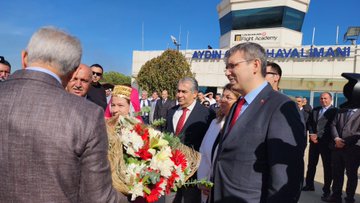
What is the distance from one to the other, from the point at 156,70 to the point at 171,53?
6.52 feet

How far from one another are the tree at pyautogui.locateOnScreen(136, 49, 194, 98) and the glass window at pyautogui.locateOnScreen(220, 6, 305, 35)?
6.65 m

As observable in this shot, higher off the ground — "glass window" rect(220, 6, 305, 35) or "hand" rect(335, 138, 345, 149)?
"glass window" rect(220, 6, 305, 35)

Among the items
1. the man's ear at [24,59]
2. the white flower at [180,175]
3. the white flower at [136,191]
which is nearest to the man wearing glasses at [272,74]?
the white flower at [180,175]

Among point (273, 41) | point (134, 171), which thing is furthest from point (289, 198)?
point (273, 41)

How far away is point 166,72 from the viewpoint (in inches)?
1069

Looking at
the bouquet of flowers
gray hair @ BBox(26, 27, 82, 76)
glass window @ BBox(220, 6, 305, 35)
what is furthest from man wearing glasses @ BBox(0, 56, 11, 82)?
glass window @ BBox(220, 6, 305, 35)

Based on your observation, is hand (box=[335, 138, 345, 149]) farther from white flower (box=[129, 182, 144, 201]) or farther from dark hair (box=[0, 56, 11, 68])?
dark hair (box=[0, 56, 11, 68])

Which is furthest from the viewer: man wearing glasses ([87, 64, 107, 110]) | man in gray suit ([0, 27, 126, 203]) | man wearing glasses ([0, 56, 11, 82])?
man wearing glasses ([0, 56, 11, 82])

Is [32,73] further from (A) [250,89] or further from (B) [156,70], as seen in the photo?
(B) [156,70]

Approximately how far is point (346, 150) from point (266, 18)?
24733 mm

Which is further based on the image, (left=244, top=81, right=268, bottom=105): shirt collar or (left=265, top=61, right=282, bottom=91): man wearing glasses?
(left=265, top=61, right=282, bottom=91): man wearing glasses

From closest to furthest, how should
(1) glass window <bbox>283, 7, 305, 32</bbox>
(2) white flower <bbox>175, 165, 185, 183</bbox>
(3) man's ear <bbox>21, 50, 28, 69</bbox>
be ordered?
(3) man's ear <bbox>21, 50, 28, 69</bbox> → (2) white flower <bbox>175, 165, 185, 183</bbox> → (1) glass window <bbox>283, 7, 305, 32</bbox>

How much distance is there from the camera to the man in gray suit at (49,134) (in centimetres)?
150

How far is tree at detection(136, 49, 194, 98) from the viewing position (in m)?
27.0
